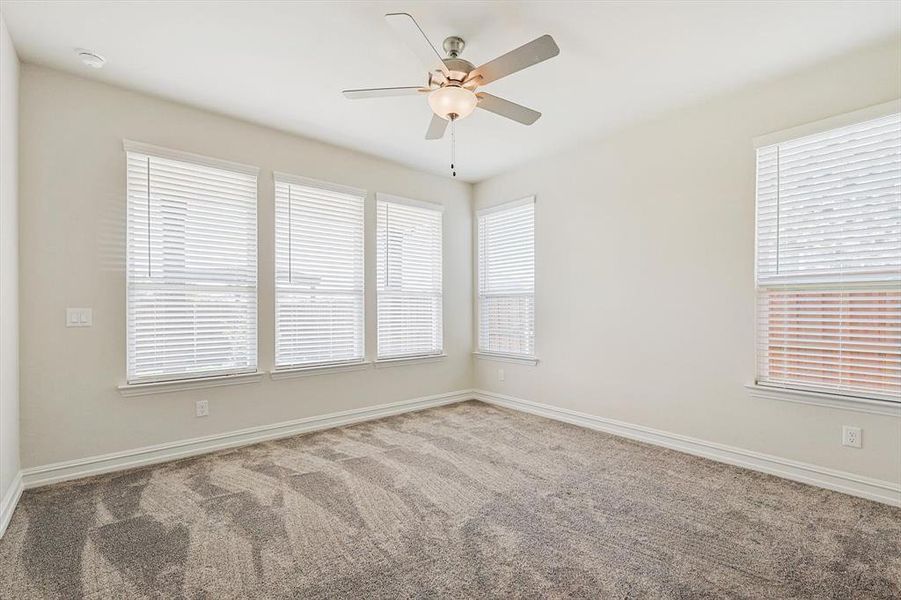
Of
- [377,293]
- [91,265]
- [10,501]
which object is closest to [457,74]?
[377,293]

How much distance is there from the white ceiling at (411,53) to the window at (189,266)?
0.57m

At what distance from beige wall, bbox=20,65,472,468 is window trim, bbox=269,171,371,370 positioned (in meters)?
0.05

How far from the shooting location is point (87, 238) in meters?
3.00

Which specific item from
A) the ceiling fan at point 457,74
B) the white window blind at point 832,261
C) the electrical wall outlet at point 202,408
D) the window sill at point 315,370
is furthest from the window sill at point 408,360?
the white window blind at point 832,261

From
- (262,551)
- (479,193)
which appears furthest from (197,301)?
(479,193)

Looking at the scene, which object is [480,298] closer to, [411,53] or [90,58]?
[411,53]

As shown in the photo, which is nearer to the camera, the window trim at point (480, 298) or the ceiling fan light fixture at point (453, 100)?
the ceiling fan light fixture at point (453, 100)

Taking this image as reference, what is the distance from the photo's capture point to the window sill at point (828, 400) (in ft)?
8.48

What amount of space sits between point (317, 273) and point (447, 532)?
8.80 ft

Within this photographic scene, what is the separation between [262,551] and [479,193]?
172 inches

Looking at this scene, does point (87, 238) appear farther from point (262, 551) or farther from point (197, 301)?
point (262, 551)

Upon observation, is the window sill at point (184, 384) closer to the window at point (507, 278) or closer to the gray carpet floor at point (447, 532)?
the gray carpet floor at point (447, 532)

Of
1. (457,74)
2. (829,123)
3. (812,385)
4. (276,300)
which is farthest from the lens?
(276,300)

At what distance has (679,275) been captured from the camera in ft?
11.6
